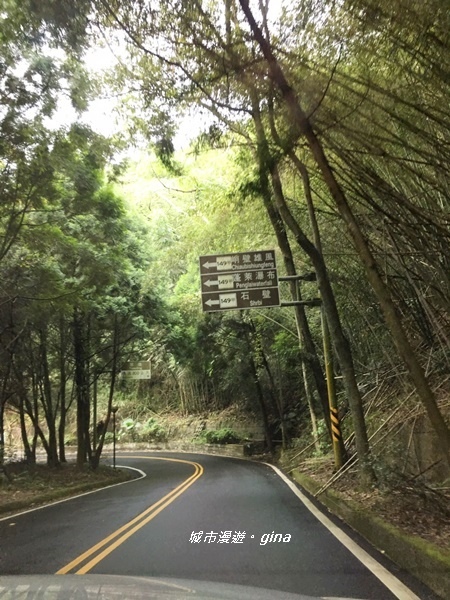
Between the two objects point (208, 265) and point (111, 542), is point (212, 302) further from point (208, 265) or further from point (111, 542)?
point (111, 542)

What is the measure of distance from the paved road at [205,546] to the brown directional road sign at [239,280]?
3.89 m

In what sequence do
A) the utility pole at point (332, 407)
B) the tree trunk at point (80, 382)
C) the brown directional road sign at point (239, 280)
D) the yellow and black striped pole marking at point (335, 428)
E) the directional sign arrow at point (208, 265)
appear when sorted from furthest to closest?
the tree trunk at point (80, 382), the directional sign arrow at point (208, 265), the brown directional road sign at point (239, 280), the yellow and black striped pole marking at point (335, 428), the utility pole at point (332, 407)

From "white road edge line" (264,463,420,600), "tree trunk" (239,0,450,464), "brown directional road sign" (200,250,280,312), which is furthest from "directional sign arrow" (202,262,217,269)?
"white road edge line" (264,463,420,600)

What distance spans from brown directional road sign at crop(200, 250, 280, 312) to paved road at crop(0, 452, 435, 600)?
12.8 ft

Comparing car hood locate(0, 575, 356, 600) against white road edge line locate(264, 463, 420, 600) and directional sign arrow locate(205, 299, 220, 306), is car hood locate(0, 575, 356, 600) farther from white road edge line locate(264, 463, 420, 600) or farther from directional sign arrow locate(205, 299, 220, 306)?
directional sign arrow locate(205, 299, 220, 306)

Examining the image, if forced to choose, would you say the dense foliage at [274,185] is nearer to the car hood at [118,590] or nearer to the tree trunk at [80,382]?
the tree trunk at [80,382]

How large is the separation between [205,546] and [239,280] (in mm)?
6455

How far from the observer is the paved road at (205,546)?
4.41 metres

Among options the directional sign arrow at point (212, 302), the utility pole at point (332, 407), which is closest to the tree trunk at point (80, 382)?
the directional sign arrow at point (212, 302)

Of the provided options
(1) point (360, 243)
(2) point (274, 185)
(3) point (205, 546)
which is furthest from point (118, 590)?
(2) point (274, 185)

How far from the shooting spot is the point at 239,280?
1138 cm

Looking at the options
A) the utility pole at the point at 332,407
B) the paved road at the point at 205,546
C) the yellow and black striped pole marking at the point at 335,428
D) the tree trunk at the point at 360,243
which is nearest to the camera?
the paved road at the point at 205,546

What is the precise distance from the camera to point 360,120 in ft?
22.7

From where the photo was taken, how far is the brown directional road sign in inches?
447
